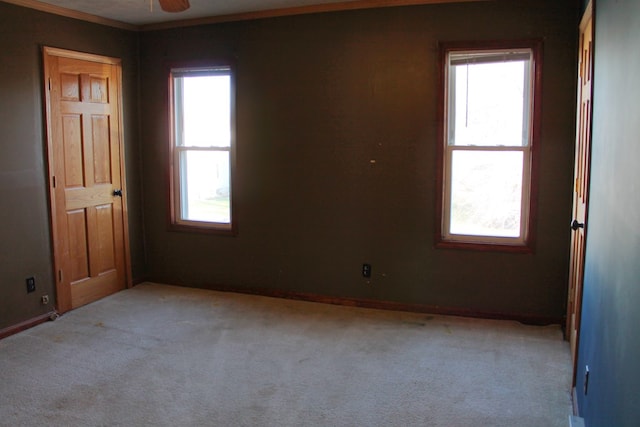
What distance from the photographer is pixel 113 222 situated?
494 centimetres

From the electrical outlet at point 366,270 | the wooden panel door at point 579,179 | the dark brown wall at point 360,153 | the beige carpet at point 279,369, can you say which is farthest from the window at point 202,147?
the wooden panel door at point 579,179

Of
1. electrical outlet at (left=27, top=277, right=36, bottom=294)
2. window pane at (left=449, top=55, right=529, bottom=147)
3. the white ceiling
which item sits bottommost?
Result: electrical outlet at (left=27, top=277, right=36, bottom=294)

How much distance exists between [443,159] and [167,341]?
251 cm

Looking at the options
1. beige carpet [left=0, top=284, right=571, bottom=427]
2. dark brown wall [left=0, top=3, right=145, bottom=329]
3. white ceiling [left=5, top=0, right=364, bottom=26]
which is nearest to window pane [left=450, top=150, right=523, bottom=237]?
beige carpet [left=0, top=284, right=571, bottom=427]

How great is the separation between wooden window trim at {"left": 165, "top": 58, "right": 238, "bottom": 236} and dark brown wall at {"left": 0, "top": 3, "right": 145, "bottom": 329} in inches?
35.3

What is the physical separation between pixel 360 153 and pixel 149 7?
2.09m

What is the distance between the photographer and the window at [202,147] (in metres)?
4.90

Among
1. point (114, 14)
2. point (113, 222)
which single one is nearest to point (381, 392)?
point (113, 222)

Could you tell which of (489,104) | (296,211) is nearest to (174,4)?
(296,211)

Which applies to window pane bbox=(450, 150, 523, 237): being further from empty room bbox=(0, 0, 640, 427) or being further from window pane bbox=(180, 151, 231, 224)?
window pane bbox=(180, 151, 231, 224)

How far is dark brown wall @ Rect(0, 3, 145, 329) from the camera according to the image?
12.7ft

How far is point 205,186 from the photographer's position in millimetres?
5086

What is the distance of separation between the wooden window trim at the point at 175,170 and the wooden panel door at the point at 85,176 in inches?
17.1

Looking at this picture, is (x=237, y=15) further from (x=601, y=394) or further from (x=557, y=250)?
(x=601, y=394)
